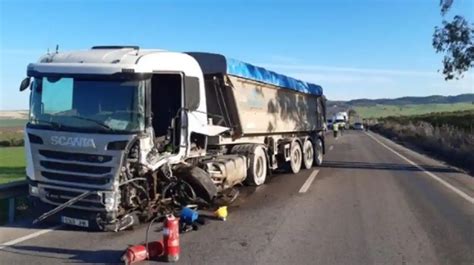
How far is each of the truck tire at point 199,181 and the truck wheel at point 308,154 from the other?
9332mm

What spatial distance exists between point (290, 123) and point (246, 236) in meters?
10.2

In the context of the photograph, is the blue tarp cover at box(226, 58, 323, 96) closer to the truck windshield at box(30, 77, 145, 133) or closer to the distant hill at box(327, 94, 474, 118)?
the truck windshield at box(30, 77, 145, 133)

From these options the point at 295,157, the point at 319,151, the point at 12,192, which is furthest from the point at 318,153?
the point at 12,192

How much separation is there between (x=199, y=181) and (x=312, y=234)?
8.24 ft

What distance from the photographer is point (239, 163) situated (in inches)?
482

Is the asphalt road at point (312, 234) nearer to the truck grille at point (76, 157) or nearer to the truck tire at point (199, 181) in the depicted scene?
the truck tire at point (199, 181)

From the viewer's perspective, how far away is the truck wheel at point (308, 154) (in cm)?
1883

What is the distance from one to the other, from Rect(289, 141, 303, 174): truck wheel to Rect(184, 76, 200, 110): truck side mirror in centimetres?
779

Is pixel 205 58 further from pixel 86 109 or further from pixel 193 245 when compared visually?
pixel 193 245

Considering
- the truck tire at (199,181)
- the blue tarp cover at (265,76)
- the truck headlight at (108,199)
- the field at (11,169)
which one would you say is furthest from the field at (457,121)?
the truck headlight at (108,199)

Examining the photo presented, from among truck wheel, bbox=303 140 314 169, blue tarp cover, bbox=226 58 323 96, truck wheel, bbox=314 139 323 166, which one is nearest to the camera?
blue tarp cover, bbox=226 58 323 96

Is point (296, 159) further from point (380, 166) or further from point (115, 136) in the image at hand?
point (115, 136)

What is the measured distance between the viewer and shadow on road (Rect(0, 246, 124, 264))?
647cm

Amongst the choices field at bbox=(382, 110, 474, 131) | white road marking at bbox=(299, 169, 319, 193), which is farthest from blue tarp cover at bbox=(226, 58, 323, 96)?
field at bbox=(382, 110, 474, 131)
